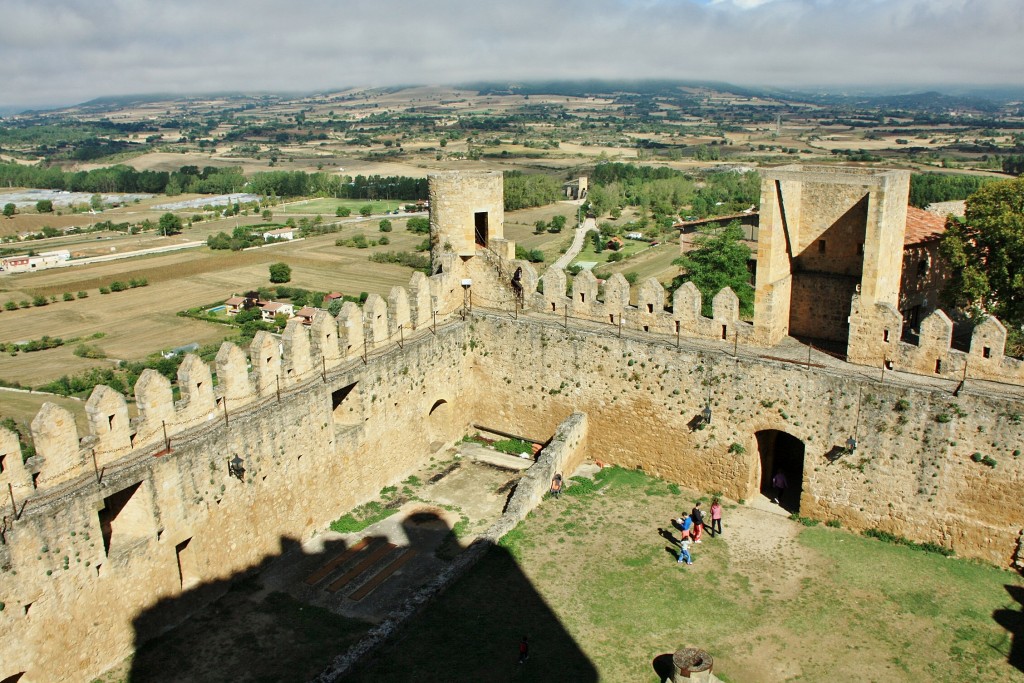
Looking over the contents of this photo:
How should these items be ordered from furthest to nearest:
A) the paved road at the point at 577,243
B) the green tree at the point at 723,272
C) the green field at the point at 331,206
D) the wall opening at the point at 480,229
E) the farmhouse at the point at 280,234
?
the green field at the point at 331,206, the farmhouse at the point at 280,234, the paved road at the point at 577,243, the green tree at the point at 723,272, the wall opening at the point at 480,229

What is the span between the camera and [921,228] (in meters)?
18.1

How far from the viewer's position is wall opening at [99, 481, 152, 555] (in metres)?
11.1

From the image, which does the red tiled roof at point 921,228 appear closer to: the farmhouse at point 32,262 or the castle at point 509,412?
the castle at point 509,412

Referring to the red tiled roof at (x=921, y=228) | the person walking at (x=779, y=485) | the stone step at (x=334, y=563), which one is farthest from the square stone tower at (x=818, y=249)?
the stone step at (x=334, y=563)

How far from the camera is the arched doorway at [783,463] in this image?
48.8 ft

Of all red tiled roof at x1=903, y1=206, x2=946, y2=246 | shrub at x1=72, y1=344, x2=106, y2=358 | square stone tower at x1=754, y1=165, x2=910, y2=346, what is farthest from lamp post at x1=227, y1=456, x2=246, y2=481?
shrub at x1=72, y1=344, x2=106, y2=358

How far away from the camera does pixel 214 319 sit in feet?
164

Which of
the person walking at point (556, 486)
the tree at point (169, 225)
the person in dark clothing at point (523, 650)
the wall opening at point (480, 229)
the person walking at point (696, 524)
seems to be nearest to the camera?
the person in dark clothing at point (523, 650)

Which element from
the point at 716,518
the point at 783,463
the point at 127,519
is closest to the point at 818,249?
the point at 783,463

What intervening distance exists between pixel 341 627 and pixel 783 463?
876cm

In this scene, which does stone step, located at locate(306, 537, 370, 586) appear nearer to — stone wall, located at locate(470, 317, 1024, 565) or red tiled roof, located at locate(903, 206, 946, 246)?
stone wall, located at locate(470, 317, 1024, 565)

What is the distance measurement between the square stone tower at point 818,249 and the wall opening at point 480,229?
5921 mm

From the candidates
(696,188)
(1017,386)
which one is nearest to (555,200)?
(696,188)

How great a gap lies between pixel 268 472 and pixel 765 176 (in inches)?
376
